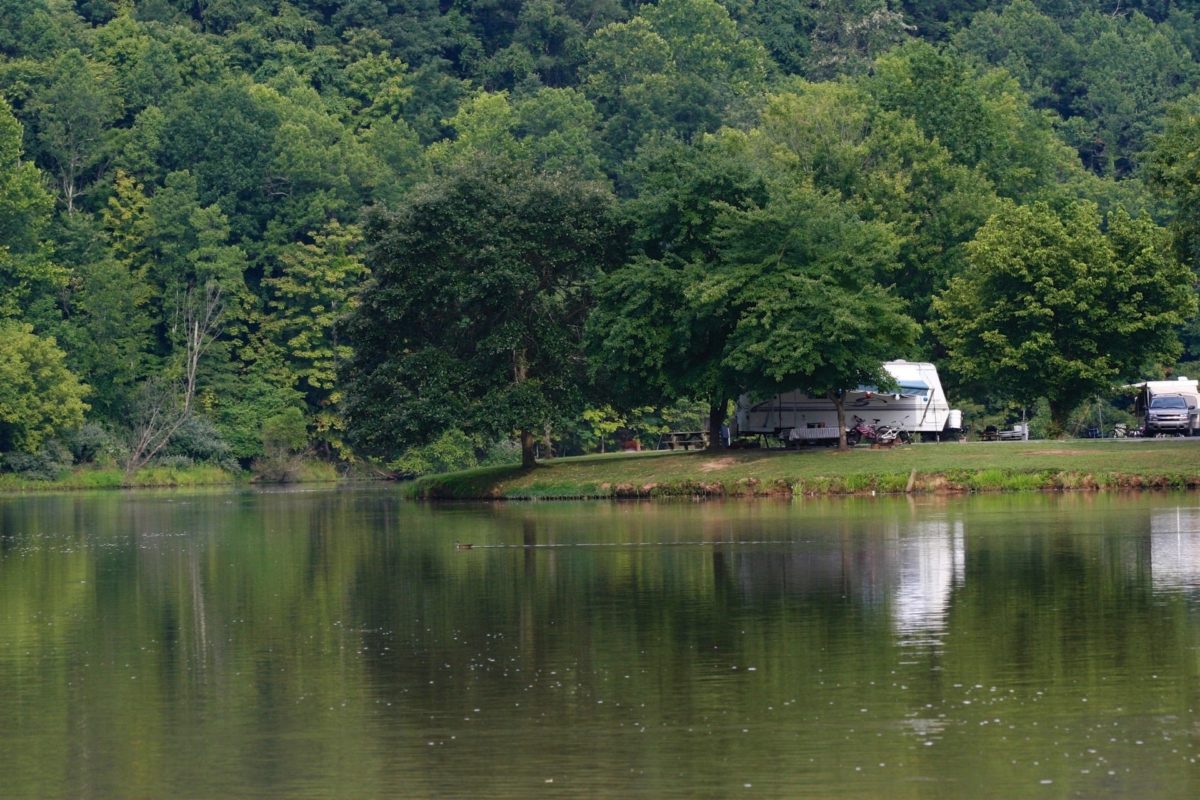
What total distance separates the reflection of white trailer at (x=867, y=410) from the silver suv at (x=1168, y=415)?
7.53 m

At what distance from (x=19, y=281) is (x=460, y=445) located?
26878mm

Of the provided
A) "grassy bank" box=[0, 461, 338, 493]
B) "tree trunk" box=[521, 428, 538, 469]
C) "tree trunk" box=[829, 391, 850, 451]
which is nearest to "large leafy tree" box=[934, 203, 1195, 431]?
"tree trunk" box=[829, 391, 850, 451]

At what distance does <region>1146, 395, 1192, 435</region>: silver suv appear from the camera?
71812 millimetres

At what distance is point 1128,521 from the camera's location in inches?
1779

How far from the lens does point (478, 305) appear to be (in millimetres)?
69188

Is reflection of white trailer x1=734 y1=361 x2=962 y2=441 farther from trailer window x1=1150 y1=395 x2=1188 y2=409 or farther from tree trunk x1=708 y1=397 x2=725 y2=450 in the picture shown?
trailer window x1=1150 y1=395 x2=1188 y2=409

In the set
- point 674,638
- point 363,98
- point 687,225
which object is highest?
point 363,98

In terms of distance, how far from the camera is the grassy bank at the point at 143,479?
321 feet

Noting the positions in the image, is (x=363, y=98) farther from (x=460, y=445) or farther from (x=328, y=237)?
(x=460, y=445)

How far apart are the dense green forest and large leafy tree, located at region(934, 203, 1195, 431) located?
0.15 meters

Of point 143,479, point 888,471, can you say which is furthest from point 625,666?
point 143,479

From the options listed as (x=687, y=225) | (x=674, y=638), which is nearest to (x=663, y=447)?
(x=687, y=225)

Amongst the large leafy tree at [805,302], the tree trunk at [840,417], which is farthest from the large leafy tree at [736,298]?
the tree trunk at [840,417]

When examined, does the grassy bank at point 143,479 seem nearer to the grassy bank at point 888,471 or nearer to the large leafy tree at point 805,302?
the grassy bank at point 888,471
